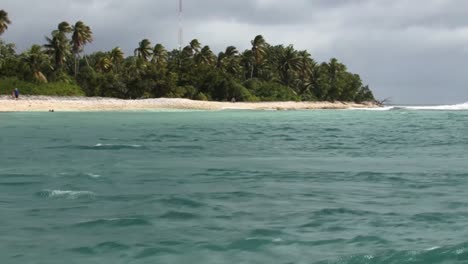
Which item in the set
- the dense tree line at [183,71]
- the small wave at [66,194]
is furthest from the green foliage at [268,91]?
the small wave at [66,194]

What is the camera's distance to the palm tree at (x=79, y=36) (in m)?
95.5

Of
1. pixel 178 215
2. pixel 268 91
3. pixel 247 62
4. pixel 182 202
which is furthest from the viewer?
pixel 247 62

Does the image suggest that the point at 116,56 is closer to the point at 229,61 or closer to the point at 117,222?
the point at 229,61

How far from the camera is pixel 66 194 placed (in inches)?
469

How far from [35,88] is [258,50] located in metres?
51.9

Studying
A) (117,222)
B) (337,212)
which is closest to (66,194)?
(117,222)

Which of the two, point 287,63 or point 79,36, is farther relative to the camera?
point 287,63

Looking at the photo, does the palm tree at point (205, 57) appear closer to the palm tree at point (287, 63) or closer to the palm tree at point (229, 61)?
the palm tree at point (229, 61)

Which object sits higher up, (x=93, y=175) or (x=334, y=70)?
(x=334, y=70)

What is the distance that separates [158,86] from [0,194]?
78.1 metres

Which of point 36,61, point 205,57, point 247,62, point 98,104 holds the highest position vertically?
point 205,57

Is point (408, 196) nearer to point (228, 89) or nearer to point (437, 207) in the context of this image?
point (437, 207)

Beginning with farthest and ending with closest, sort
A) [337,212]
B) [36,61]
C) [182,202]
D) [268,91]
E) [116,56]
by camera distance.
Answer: [268,91]
[116,56]
[36,61]
[182,202]
[337,212]

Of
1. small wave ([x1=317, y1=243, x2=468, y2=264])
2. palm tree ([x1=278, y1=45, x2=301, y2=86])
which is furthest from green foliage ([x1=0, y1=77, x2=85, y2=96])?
small wave ([x1=317, y1=243, x2=468, y2=264])
